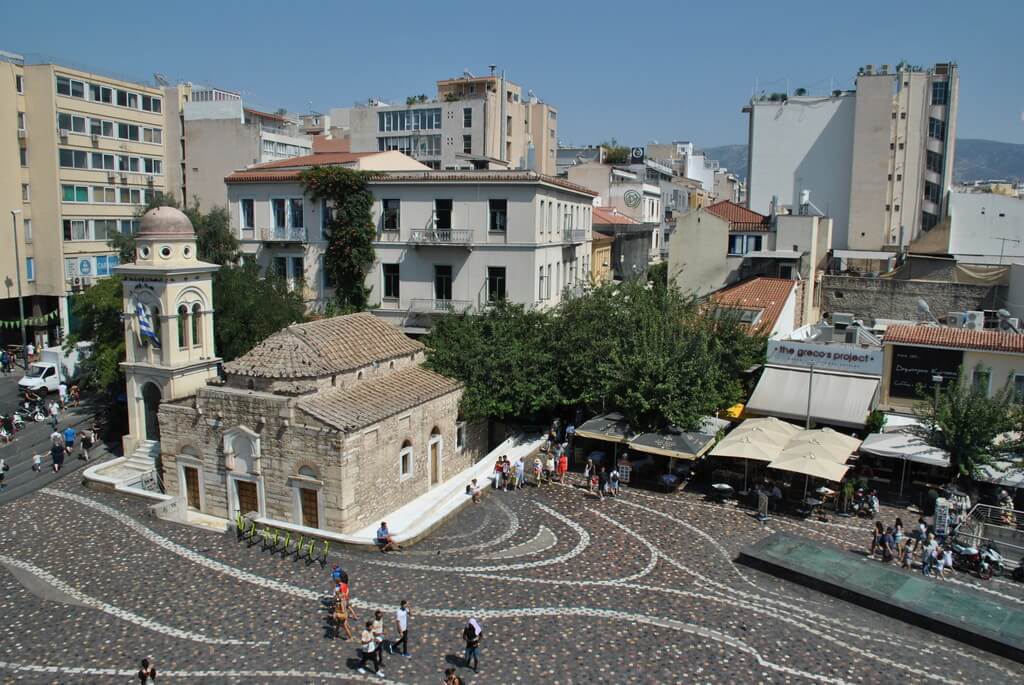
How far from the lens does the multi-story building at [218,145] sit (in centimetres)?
6488

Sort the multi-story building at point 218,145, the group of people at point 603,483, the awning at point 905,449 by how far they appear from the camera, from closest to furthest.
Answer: the awning at point 905,449
the group of people at point 603,483
the multi-story building at point 218,145

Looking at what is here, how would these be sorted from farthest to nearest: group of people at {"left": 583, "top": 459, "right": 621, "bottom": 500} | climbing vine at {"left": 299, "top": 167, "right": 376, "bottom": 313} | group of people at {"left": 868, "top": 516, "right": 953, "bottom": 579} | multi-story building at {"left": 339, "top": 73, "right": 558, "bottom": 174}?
multi-story building at {"left": 339, "top": 73, "right": 558, "bottom": 174}
climbing vine at {"left": 299, "top": 167, "right": 376, "bottom": 313}
group of people at {"left": 583, "top": 459, "right": 621, "bottom": 500}
group of people at {"left": 868, "top": 516, "right": 953, "bottom": 579}

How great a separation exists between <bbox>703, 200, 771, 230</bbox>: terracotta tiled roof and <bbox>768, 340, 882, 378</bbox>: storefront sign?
616 inches

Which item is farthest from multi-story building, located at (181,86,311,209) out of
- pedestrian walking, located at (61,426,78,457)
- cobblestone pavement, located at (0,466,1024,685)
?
cobblestone pavement, located at (0,466,1024,685)

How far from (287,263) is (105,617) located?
79.7ft

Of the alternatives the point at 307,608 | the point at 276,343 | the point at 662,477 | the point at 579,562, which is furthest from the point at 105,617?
the point at 662,477

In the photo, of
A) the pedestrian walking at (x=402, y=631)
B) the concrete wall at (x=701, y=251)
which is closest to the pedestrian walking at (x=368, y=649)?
the pedestrian walking at (x=402, y=631)

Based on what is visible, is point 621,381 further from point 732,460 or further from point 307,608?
point 307,608

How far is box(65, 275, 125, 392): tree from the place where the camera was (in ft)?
121

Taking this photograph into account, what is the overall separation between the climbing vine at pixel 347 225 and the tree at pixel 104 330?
9.87 metres

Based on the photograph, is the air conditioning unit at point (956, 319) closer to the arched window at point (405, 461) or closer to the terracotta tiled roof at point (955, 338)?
the terracotta tiled roof at point (955, 338)

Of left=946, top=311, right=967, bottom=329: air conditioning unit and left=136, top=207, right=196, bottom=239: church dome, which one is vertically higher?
left=136, top=207, right=196, bottom=239: church dome

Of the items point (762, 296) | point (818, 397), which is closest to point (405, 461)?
point (818, 397)

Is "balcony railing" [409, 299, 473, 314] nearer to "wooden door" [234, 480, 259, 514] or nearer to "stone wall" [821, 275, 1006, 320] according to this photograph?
"wooden door" [234, 480, 259, 514]
